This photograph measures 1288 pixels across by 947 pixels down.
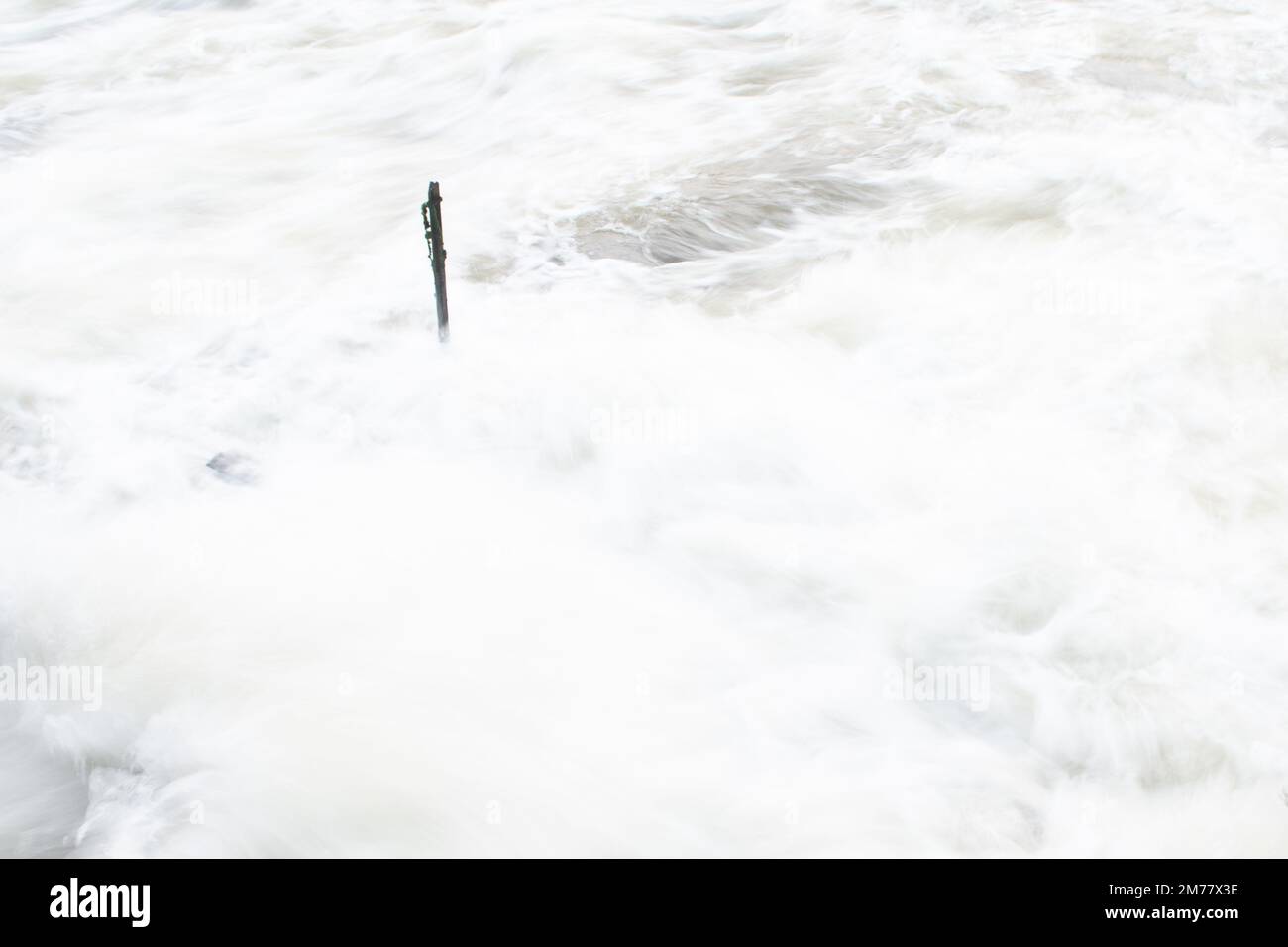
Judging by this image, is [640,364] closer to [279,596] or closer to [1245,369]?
[279,596]

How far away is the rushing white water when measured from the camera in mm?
2969

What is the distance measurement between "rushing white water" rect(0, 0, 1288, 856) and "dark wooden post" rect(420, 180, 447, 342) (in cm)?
18

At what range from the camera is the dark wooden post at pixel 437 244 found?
3.84 m

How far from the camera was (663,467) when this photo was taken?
159 inches

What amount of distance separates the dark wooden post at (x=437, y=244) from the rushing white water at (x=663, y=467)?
182mm

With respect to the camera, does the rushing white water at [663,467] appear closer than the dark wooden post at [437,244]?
Result: Yes

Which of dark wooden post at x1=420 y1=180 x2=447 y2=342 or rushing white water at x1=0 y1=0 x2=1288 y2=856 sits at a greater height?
dark wooden post at x1=420 y1=180 x2=447 y2=342

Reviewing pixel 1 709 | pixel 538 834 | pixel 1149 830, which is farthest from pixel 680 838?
pixel 1 709

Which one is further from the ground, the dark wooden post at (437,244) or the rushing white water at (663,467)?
the dark wooden post at (437,244)

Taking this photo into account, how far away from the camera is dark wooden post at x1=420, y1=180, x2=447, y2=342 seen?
384 cm

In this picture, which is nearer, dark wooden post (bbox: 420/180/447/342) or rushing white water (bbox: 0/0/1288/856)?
rushing white water (bbox: 0/0/1288/856)

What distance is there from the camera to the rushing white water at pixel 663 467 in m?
2.97

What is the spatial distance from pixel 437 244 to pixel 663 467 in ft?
4.01

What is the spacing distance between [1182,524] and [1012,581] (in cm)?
70
